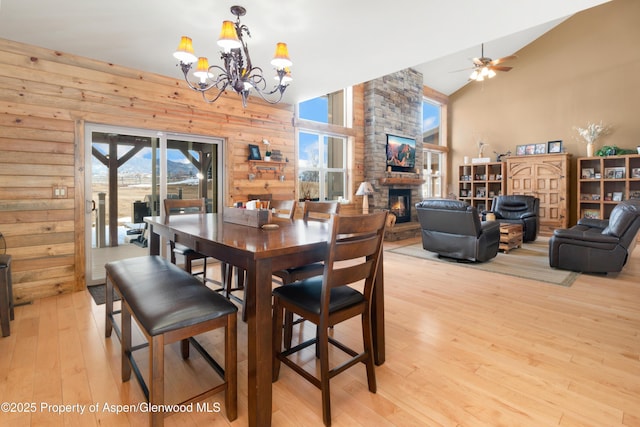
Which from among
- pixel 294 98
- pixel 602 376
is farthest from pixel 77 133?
pixel 602 376

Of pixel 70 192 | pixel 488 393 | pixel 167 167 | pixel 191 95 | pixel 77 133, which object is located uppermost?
pixel 191 95

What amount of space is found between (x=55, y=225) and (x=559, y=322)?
4995 mm

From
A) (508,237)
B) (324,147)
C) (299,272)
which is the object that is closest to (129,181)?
(299,272)

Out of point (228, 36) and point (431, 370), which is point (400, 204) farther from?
point (228, 36)

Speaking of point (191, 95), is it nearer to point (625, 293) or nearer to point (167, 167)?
point (167, 167)

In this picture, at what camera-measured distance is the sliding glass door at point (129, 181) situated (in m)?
3.69

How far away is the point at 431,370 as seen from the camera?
1.97 m

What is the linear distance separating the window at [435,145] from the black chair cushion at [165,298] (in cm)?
833

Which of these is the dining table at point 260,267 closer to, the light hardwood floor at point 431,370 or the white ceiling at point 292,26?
the light hardwood floor at point 431,370

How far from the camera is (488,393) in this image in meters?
1.75

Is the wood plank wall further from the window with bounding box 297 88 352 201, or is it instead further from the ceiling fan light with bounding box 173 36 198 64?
the window with bounding box 297 88 352 201

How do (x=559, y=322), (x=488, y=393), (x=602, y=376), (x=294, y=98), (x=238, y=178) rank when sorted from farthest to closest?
(x=294, y=98) → (x=238, y=178) → (x=559, y=322) → (x=602, y=376) → (x=488, y=393)

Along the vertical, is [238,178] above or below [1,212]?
above

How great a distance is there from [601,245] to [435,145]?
18.7 feet
